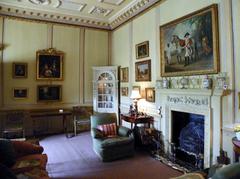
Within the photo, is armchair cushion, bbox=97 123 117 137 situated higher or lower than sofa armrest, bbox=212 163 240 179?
lower

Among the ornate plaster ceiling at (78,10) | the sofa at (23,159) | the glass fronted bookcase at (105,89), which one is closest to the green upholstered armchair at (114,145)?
the sofa at (23,159)

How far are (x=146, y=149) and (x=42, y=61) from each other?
165 inches

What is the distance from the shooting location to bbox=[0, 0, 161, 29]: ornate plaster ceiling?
576 cm

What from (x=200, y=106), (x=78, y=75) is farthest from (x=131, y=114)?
(x=78, y=75)

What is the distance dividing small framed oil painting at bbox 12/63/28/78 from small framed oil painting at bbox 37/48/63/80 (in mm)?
399

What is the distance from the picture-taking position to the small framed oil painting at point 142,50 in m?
5.50

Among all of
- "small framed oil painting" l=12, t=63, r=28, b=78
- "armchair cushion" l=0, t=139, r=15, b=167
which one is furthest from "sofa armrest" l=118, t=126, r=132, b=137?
"small framed oil painting" l=12, t=63, r=28, b=78

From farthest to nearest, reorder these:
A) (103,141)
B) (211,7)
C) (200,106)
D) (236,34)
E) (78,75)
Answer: (78,75), (103,141), (200,106), (211,7), (236,34)

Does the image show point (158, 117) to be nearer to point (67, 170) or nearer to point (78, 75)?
point (67, 170)

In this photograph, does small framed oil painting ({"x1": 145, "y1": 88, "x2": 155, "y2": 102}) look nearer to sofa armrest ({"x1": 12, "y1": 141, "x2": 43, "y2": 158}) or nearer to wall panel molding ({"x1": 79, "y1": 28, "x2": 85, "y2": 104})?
wall panel molding ({"x1": 79, "y1": 28, "x2": 85, "y2": 104})

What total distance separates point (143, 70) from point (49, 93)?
3.17 metres

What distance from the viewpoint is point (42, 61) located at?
6652 mm

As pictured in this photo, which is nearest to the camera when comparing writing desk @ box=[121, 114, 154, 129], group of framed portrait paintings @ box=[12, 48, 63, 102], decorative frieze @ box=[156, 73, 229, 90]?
decorative frieze @ box=[156, 73, 229, 90]

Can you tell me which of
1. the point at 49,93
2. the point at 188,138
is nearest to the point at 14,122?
the point at 49,93
